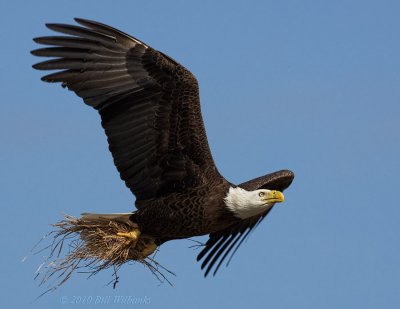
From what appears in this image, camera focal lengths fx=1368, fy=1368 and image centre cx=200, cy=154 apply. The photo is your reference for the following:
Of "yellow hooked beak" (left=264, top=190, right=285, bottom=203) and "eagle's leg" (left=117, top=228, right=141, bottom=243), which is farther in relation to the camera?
"eagle's leg" (left=117, top=228, right=141, bottom=243)

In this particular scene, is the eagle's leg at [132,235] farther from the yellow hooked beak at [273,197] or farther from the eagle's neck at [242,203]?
the yellow hooked beak at [273,197]

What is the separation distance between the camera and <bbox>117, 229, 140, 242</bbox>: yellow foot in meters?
13.7

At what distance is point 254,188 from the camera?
14594 millimetres

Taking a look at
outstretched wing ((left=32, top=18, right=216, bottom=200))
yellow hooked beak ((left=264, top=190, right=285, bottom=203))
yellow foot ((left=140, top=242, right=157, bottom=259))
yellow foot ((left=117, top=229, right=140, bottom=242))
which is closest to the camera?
outstretched wing ((left=32, top=18, right=216, bottom=200))

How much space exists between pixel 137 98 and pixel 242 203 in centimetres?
146

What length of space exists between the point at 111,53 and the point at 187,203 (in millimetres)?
1667

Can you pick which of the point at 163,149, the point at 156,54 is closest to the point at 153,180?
the point at 163,149

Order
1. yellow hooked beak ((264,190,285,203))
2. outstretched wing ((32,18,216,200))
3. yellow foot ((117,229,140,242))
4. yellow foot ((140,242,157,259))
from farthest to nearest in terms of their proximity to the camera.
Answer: yellow foot ((140,242,157,259)) < yellow foot ((117,229,140,242)) < yellow hooked beak ((264,190,285,203)) < outstretched wing ((32,18,216,200))

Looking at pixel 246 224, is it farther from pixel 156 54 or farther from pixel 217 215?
pixel 156 54

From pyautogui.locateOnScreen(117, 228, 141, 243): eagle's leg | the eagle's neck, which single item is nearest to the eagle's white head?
the eagle's neck

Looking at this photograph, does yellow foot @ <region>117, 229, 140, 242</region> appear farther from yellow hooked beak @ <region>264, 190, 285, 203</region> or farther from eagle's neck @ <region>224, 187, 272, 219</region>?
yellow hooked beak @ <region>264, 190, 285, 203</region>

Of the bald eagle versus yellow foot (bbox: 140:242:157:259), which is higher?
the bald eagle

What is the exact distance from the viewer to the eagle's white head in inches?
529

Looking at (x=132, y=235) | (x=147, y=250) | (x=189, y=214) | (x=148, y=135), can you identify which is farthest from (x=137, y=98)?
(x=147, y=250)
